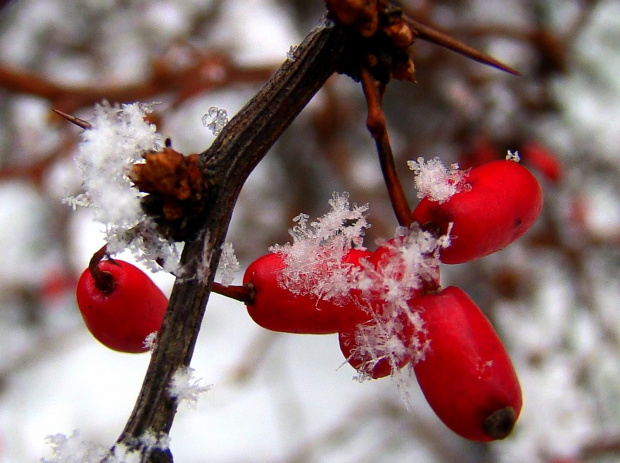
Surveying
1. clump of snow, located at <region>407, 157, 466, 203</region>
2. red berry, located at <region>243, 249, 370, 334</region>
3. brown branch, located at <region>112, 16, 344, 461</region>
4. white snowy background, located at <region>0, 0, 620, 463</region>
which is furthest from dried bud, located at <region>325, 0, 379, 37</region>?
white snowy background, located at <region>0, 0, 620, 463</region>

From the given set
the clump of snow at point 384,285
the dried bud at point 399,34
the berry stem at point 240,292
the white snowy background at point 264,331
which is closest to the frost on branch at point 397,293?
the clump of snow at point 384,285

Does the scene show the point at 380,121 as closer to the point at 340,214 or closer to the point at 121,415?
the point at 340,214

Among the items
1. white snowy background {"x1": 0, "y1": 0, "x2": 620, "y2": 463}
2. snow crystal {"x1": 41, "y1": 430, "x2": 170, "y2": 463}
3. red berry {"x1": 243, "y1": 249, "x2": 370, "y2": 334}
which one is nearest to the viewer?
snow crystal {"x1": 41, "y1": 430, "x2": 170, "y2": 463}

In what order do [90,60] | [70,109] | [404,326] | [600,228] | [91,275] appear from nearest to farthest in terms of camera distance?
[404,326], [91,275], [70,109], [600,228], [90,60]

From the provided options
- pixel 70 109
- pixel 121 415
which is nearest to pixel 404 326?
pixel 70 109

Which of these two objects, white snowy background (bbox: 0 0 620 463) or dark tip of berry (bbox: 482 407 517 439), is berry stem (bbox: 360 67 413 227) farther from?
white snowy background (bbox: 0 0 620 463)
